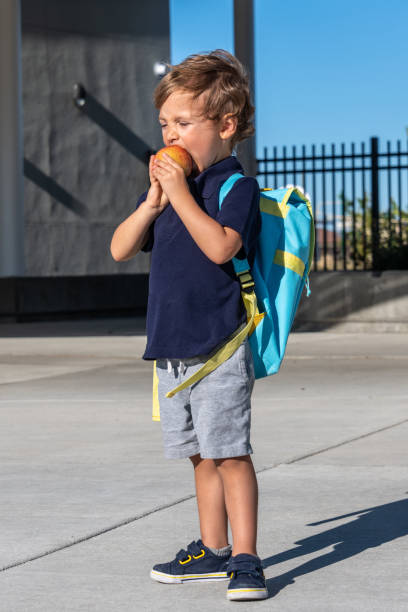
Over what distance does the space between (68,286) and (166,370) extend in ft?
→ 58.4

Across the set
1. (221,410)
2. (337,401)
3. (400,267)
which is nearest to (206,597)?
(221,410)

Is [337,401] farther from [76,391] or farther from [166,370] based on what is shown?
[166,370]

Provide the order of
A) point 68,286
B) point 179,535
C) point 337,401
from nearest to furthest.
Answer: point 179,535 → point 337,401 → point 68,286

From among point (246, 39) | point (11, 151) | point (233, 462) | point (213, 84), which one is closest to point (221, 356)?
point (233, 462)

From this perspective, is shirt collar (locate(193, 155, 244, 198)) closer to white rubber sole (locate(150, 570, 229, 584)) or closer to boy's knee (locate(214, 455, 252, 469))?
boy's knee (locate(214, 455, 252, 469))

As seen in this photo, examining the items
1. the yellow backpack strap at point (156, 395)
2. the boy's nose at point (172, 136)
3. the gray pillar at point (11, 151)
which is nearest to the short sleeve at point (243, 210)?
the boy's nose at point (172, 136)

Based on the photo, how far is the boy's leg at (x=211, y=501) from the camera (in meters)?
3.70

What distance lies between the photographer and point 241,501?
3.55 metres

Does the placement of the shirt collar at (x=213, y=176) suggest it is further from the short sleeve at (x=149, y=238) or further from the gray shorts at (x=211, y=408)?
the gray shorts at (x=211, y=408)

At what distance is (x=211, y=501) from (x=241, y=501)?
0.18 m

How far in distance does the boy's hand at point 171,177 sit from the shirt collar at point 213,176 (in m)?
0.15

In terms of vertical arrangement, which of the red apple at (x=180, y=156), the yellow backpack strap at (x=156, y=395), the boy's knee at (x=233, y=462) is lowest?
the boy's knee at (x=233, y=462)

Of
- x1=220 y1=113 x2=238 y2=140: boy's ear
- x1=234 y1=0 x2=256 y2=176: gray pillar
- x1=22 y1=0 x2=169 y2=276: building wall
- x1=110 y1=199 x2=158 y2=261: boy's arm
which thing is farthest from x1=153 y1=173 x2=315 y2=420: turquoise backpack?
x1=22 y1=0 x2=169 y2=276: building wall

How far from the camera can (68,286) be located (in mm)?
21266
